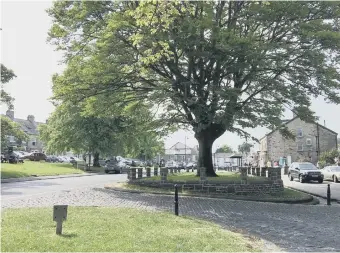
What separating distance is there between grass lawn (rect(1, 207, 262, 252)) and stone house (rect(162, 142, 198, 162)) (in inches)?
4954

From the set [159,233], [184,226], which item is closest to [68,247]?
[159,233]

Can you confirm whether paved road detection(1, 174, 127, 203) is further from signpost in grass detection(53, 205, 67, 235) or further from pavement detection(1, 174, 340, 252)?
signpost in grass detection(53, 205, 67, 235)

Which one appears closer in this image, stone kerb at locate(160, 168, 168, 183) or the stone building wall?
stone kerb at locate(160, 168, 168, 183)

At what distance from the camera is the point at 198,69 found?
69.6 ft

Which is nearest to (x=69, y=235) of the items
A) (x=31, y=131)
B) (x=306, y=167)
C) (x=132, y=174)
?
(x=132, y=174)

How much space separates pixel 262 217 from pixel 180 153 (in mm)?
134558

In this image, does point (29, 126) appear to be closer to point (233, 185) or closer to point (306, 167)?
point (306, 167)

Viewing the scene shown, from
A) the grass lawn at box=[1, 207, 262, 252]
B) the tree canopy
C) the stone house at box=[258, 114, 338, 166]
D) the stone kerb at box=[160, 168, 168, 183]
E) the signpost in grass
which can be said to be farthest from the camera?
the stone house at box=[258, 114, 338, 166]

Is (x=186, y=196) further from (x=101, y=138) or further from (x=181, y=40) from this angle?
(x=101, y=138)

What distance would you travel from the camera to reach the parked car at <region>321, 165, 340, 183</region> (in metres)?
33.2

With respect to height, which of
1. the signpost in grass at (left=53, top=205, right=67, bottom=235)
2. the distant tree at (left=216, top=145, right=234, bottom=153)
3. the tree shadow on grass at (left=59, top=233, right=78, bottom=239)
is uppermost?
the distant tree at (left=216, top=145, right=234, bottom=153)

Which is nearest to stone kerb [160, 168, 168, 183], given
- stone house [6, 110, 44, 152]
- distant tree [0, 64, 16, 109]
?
distant tree [0, 64, 16, 109]

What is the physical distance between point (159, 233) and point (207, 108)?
451 inches

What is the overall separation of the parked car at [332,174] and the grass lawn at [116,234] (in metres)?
26.2
